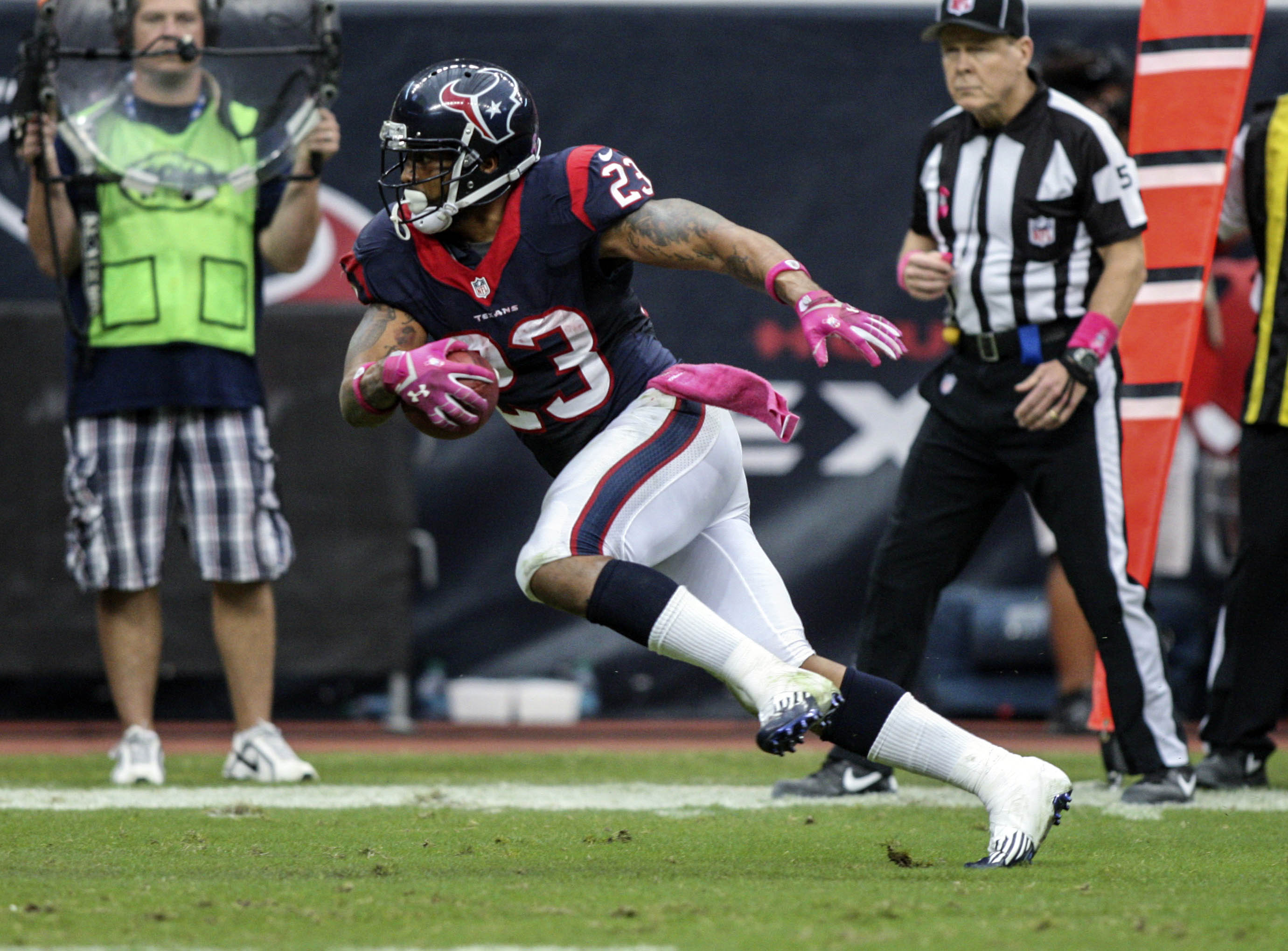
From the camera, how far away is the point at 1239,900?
9.38ft

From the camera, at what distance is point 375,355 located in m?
3.46

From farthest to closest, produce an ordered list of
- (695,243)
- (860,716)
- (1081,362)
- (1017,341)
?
(1017,341) < (1081,362) < (695,243) < (860,716)

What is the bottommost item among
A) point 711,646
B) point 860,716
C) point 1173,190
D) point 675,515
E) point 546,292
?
point 860,716

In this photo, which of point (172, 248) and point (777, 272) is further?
point (172, 248)

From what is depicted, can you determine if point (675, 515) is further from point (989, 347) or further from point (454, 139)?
point (989, 347)

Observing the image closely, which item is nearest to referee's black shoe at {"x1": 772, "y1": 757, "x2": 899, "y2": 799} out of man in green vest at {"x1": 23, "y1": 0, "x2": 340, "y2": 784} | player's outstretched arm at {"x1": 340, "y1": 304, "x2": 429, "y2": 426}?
man in green vest at {"x1": 23, "y1": 0, "x2": 340, "y2": 784}

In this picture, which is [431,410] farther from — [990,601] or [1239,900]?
[990,601]

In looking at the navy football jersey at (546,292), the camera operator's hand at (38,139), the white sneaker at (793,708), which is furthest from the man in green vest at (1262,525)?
the camera operator's hand at (38,139)

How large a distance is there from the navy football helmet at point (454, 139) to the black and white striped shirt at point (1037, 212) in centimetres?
138

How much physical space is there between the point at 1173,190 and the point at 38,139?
3.05 meters

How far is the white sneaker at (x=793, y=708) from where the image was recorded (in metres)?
2.88

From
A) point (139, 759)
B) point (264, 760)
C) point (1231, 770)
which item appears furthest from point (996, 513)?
point (139, 759)

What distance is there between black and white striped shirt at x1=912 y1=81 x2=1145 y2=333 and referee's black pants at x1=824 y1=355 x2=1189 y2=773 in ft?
0.55

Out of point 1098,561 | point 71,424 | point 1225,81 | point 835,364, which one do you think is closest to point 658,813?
point 1098,561
